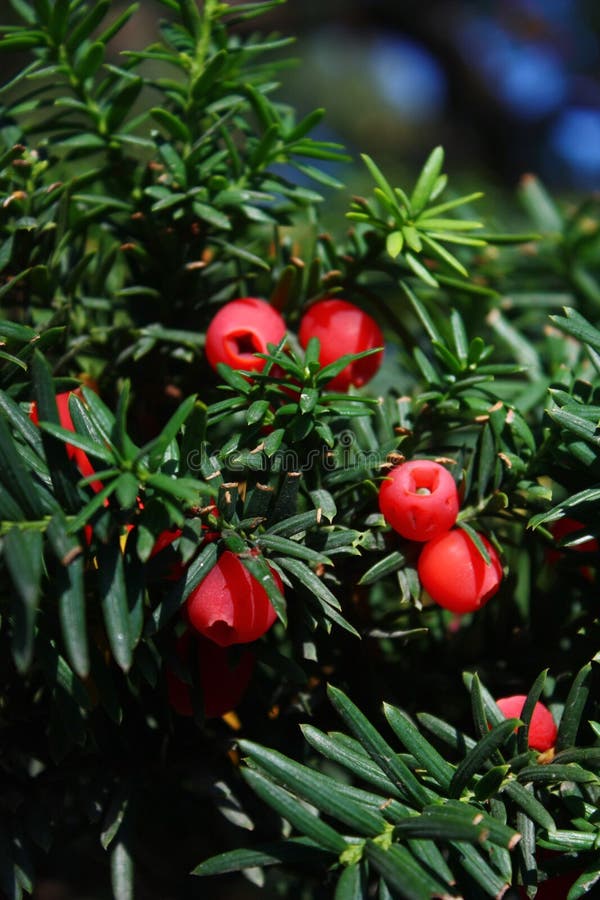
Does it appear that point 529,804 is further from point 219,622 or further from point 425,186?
point 425,186

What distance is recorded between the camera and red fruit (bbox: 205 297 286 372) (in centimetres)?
51

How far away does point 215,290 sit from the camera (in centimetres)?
58

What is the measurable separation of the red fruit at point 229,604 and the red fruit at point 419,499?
0.09m

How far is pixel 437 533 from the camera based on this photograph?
474 mm

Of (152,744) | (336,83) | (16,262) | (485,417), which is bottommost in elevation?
(336,83)

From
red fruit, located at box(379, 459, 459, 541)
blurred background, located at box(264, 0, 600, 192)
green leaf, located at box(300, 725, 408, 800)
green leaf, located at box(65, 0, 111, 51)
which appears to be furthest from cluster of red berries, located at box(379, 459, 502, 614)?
blurred background, located at box(264, 0, 600, 192)

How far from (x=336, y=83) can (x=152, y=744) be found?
526cm

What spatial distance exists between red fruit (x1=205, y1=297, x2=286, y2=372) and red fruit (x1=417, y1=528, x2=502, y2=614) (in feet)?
0.51

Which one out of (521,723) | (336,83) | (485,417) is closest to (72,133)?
(485,417)

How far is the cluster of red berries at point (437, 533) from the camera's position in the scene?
46 cm

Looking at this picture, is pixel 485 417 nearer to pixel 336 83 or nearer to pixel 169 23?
pixel 169 23

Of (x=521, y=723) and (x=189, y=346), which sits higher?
(x=189, y=346)

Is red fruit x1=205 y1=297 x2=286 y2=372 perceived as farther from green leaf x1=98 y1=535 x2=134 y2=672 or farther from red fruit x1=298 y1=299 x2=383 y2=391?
green leaf x1=98 y1=535 x2=134 y2=672

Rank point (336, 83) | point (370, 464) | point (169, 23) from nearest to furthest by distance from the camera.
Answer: point (370, 464), point (169, 23), point (336, 83)
